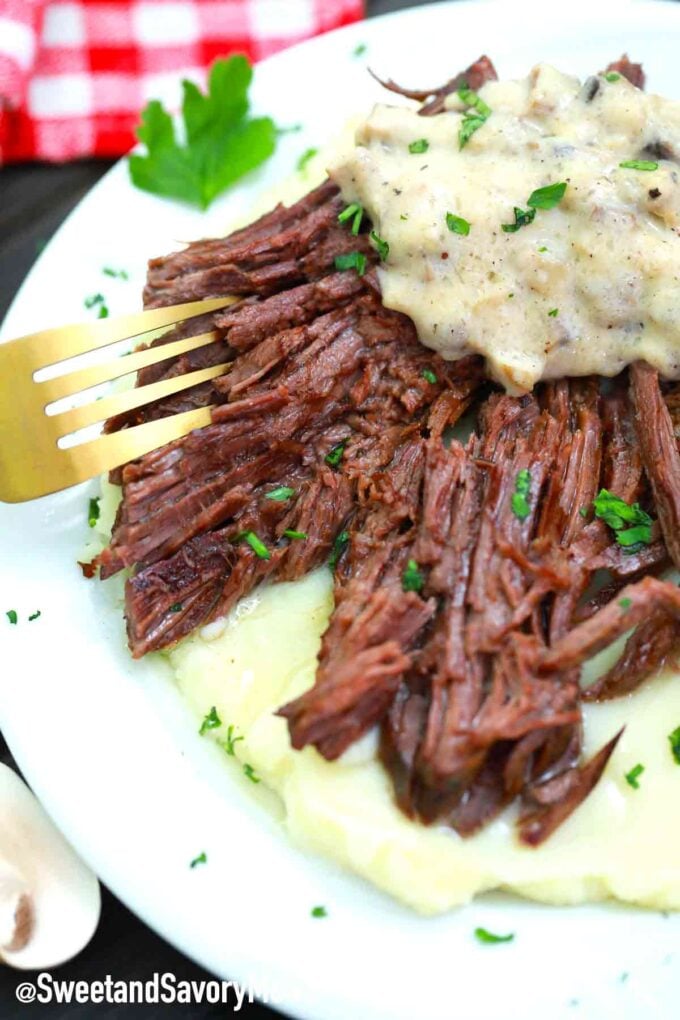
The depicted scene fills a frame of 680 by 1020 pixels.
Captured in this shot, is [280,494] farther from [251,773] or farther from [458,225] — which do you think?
[458,225]

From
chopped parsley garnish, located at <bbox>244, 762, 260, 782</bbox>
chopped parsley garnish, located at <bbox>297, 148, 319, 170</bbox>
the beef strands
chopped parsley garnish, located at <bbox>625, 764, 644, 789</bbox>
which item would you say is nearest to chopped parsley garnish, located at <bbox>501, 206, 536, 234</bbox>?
the beef strands

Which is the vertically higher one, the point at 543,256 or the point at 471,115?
the point at 471,115

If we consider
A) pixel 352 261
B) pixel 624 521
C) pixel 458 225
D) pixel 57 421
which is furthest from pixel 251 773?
pixel 458 225

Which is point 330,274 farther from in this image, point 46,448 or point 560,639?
point 560,639

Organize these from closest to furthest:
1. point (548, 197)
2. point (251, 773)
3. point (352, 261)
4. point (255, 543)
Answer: point (251, 773), point (255, 543), point (548, 197), point (352, 261)

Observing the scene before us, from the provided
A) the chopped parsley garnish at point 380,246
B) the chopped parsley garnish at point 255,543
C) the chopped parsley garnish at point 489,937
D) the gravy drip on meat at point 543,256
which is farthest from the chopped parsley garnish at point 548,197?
the chopped parsley garnish at point 489,937

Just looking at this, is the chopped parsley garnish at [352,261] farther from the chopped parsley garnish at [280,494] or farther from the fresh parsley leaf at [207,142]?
the fresh parsley leaf at [207,142]

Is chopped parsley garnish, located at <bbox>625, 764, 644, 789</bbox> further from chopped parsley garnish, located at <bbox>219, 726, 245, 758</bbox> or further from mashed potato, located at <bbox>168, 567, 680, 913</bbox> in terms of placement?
chopped parsley garnish, located at <bbox>219, 726, 245, 758</bbox>

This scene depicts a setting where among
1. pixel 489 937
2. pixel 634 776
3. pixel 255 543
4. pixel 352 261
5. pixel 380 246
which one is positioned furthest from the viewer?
pixel 352 261
